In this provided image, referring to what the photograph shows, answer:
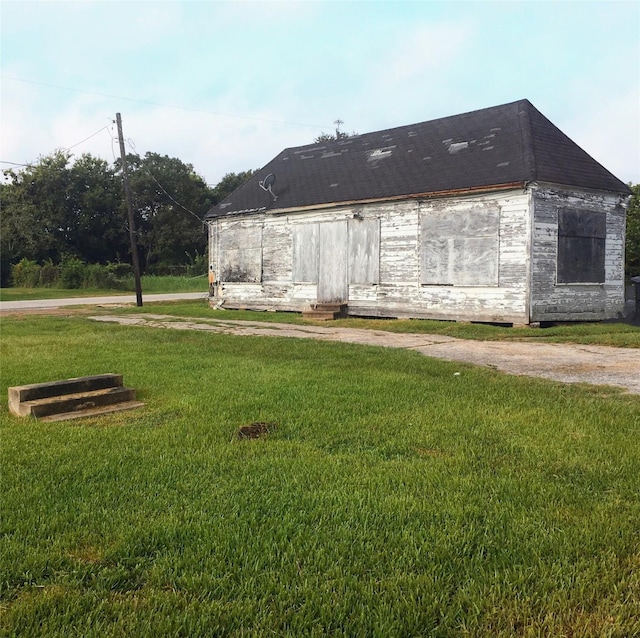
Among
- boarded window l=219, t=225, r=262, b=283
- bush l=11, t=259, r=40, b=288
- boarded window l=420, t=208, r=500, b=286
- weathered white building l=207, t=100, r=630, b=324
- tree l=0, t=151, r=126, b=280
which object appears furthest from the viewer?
tree l=0, t=151, r=126, b=280

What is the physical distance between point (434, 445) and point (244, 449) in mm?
1384

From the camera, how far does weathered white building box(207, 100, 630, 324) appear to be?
14.9m

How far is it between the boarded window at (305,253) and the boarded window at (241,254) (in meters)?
1.74

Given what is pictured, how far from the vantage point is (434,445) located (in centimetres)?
446

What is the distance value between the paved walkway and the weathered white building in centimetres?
294

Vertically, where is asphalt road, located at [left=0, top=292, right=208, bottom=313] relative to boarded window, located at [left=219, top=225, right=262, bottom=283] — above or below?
below

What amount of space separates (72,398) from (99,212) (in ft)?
155

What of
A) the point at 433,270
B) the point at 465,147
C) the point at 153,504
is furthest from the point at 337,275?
the point at 153,504

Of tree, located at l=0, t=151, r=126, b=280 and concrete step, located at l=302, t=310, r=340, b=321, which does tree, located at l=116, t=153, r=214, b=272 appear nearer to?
tree, located at l=0, t=151, r=126, b=280

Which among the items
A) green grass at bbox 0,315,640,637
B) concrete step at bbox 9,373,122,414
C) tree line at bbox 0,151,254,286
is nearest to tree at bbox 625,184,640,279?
green grass at bbox 0,315,640,637

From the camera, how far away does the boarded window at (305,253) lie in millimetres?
19406

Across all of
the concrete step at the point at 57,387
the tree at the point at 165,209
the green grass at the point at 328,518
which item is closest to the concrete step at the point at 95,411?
the green grass at the point at 328,518

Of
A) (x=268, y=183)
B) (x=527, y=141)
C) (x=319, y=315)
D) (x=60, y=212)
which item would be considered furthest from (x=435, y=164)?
(x=60, y=212)

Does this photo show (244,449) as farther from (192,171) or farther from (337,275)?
(192,171)
